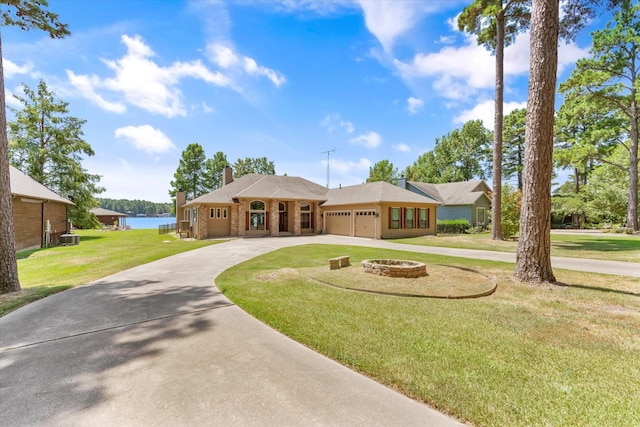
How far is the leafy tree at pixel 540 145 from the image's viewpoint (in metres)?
7.42

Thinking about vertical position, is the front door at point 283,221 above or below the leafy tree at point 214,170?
below

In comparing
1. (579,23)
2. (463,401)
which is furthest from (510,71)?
(463,401)

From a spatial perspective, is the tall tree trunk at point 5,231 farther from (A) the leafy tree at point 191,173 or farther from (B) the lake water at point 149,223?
(B) the lake water at point 149,223

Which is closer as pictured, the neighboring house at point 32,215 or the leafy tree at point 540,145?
the leafy tree at point 540,145

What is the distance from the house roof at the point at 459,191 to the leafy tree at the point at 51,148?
109 feet

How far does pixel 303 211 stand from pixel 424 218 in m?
11.1

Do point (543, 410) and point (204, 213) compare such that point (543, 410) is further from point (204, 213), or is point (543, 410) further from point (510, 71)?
point (204, 213)

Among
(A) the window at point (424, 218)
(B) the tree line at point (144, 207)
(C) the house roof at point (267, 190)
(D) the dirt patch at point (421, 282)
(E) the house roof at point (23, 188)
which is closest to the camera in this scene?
(D) the dirt patch at point (421, 282)

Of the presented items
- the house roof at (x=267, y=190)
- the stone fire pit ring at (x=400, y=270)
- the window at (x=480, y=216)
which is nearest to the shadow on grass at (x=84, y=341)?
the stone fire pit ring at (x=400, y=270)

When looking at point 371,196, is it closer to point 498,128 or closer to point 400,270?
point 498,128

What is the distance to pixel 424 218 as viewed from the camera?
81.8 feet

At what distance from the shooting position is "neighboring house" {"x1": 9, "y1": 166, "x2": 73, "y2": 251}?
15.4 meters

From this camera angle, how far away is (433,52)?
1384 centimetres

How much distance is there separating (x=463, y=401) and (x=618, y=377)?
2.04 meters
